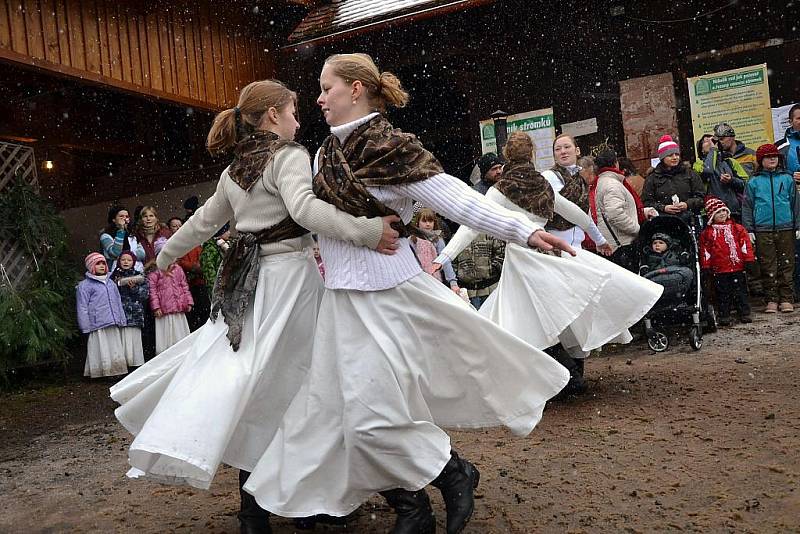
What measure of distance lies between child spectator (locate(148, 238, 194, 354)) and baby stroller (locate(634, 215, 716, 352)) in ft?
17.2

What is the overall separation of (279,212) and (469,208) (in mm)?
898

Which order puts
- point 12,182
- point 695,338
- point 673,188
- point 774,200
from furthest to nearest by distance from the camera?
point 12,182 < point 774,200 < point 673,188 < point 695,338

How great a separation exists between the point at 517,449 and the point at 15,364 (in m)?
6.68

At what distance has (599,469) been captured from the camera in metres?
4.56

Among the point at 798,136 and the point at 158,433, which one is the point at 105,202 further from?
the point at 158,433

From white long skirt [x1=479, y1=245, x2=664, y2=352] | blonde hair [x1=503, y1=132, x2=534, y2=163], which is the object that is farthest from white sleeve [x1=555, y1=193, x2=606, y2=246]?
blonde hair [x1=503, y1=132, x2=534, y2=163]

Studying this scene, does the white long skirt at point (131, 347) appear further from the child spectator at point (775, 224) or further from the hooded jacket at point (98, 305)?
the child spectator at point (775, 224)

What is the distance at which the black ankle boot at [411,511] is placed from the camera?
11.1 feet

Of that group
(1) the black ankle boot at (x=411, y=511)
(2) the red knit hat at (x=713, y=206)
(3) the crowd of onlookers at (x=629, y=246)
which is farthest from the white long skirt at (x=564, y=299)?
(2) the red knit hat at (x=713, y=206)

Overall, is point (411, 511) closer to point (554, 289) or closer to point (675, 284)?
point (554, 289)

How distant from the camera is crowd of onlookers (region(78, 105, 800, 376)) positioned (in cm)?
904

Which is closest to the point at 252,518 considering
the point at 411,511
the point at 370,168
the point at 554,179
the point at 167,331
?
the point at 411,511

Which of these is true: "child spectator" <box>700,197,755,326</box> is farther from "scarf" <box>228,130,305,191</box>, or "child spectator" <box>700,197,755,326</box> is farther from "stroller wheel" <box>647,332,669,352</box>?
"scarf" <box>228,130,305,191</box>

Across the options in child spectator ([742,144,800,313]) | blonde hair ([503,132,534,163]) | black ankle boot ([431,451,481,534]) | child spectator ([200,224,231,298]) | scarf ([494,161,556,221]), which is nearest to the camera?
black ankle boot ([431,451,481,534])
